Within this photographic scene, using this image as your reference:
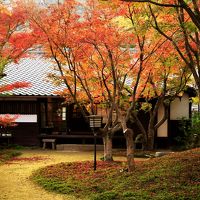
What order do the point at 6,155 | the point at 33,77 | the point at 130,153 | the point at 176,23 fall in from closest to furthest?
the point at 176,23, the point at 130,153, the point at 6,155, the point at 33,77

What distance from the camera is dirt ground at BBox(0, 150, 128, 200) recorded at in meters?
10.5

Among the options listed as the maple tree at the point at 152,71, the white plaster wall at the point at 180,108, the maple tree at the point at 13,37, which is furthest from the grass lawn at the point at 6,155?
the white plaster wall at the point at 180,108

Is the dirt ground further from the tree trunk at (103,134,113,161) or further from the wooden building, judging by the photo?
the tree trunk at (103,134,113,161)

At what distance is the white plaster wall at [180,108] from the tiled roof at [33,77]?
6.54m

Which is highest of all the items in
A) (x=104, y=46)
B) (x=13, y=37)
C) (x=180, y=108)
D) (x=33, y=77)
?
(x=13, y=37)

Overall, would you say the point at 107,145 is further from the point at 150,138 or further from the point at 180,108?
the point at 180,108

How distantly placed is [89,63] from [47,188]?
5.69m

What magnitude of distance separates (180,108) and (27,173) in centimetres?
1104

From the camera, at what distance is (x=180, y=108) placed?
71.9ft

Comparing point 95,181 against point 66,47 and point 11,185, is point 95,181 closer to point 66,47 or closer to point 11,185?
point 11,185

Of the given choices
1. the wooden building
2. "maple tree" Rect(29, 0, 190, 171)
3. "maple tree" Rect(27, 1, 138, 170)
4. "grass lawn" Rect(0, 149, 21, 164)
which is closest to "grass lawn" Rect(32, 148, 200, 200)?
"maple tree" Rect(29, 0, 190, 171)

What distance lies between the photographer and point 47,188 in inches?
443

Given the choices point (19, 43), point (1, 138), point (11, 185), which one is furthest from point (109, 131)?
point (1, 138)

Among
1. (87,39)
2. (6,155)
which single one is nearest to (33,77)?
(6,155)
